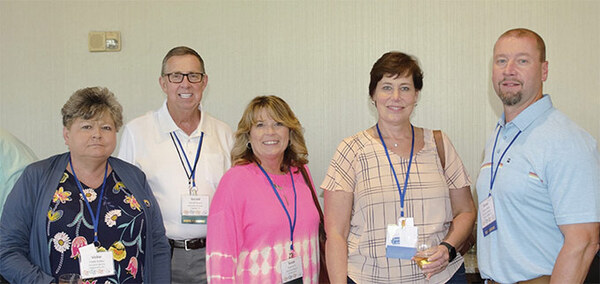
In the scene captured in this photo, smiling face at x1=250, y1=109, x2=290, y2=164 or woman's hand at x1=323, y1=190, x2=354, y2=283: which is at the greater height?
smiling face at x1=250, y1=109, x2=290, y2=164

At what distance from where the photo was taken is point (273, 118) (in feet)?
8.38

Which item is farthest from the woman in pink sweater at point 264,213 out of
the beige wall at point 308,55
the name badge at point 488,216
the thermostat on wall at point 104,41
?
the thermostat on wall at point 104,41

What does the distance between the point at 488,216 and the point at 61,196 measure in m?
1.83

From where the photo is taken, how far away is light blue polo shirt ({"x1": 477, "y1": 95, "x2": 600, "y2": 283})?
197 centimetres

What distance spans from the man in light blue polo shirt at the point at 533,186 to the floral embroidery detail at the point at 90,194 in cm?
170

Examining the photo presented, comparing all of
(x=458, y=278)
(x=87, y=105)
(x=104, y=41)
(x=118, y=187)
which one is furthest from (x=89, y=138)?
(x=104, y=41)

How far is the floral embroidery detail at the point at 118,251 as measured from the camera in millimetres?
2359

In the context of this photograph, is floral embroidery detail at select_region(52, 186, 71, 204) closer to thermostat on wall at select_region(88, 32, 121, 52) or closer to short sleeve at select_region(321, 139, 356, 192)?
short sleeve at select_region(321, 139, 356, 192)

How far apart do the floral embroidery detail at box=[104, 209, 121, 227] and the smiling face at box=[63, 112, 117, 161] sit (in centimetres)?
25

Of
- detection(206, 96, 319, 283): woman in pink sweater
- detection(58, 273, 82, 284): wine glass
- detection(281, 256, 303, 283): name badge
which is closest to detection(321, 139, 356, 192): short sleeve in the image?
detection(206, 96, 319, 283): woman in pink sweater

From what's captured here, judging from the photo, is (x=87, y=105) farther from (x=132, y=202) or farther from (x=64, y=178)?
(x=132, y=202)

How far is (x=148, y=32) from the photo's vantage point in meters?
4.36

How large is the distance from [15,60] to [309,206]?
319 centimetres

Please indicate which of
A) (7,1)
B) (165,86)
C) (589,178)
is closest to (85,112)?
(165,86)
